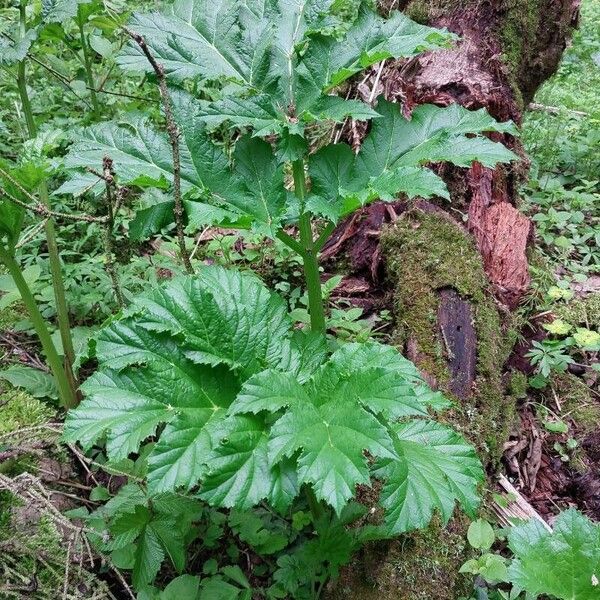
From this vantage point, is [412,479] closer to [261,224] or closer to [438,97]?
[261,224]

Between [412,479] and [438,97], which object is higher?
[438,97]

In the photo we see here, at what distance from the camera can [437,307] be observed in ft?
8.31

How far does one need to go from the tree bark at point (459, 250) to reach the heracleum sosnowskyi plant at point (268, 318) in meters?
0.23

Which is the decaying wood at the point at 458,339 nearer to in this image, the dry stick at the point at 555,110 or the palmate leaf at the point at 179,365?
the palmate leaf at the point at 179,365

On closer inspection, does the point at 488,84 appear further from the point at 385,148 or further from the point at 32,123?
the point at 32,123

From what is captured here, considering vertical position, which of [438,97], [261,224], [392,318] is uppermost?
[438,97]

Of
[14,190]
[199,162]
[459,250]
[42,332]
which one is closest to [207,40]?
[199,162]

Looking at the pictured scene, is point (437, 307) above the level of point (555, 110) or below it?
below

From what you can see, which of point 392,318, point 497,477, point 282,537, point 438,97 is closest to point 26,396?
point 282,537

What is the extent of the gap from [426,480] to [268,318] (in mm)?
659

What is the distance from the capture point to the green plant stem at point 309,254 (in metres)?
2.06

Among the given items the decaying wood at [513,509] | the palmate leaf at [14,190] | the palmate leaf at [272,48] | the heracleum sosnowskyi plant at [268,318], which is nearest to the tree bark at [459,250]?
the decaying wood at [513,509]

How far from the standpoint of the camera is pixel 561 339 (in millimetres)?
2988

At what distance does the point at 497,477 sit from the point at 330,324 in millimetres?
937
